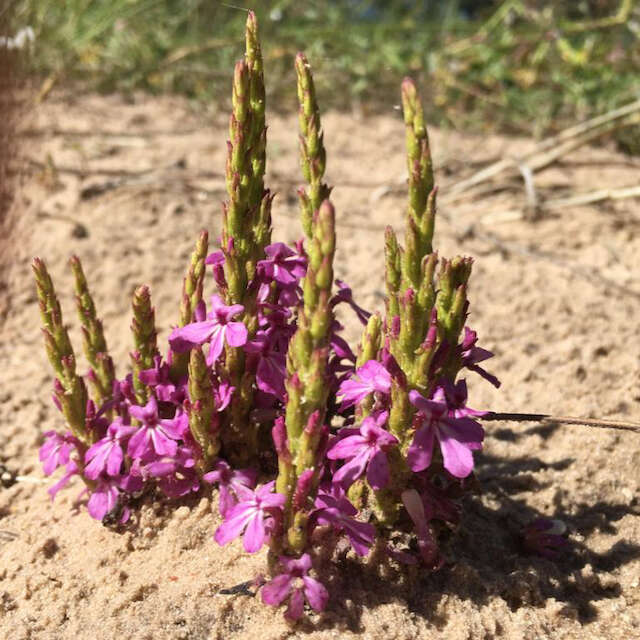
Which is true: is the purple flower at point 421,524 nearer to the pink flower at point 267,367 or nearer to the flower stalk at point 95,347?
the pink flower at point 267,367

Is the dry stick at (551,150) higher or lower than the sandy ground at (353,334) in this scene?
higher

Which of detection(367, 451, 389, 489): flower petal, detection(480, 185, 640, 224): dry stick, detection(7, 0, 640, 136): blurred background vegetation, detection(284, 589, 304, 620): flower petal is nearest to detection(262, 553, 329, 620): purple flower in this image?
detection(284, 589, 304, 620): flower petal

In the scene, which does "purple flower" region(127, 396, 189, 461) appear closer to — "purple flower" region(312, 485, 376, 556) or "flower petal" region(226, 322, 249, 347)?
"flower petal" region(226, 322, 249, 347)

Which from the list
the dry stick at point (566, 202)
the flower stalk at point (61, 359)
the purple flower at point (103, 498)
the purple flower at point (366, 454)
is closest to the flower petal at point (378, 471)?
the purple flower at point (366, 454)

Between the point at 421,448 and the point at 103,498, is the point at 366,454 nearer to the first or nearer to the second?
the point at 421,448

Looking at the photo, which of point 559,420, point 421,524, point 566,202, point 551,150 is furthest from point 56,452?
point 551,150

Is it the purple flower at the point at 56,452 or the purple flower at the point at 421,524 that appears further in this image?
the purple flower at the point at 56,452
